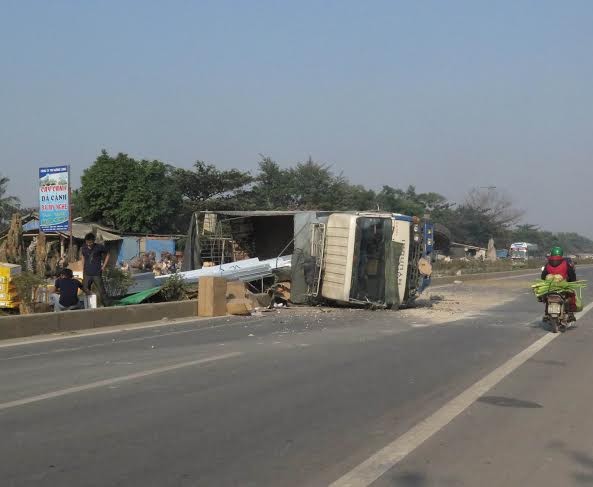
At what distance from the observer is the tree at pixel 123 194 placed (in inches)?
1492

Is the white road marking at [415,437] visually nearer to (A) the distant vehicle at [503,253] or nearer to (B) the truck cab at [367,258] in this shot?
(B) the truck cab at [367,258]

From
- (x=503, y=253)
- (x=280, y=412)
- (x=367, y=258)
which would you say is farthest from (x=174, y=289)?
(x=503, y=253)

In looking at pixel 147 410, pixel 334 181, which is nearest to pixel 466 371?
pixel 147 410

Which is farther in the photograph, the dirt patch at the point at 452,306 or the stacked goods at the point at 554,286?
the dirt patch at the point at 452,306

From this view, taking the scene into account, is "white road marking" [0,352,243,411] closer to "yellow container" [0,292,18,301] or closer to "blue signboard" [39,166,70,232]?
"yellow container" [0,292,18,301]

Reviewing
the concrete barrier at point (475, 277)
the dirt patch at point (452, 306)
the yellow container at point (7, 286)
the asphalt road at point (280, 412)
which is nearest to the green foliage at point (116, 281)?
the yellow container at point (7, 286)

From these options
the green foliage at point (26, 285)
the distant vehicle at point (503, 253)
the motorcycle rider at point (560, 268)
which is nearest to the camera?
the green foliage at point (26, 285)

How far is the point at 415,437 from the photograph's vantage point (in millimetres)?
5883

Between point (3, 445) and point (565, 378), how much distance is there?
22.1 feet

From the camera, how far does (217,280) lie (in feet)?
52.7

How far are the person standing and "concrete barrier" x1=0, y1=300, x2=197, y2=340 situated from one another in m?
0.77

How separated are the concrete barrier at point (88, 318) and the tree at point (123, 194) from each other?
75.6 feet

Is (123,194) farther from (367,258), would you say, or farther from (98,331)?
(98,331)

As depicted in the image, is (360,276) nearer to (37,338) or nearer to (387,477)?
(37,338)
